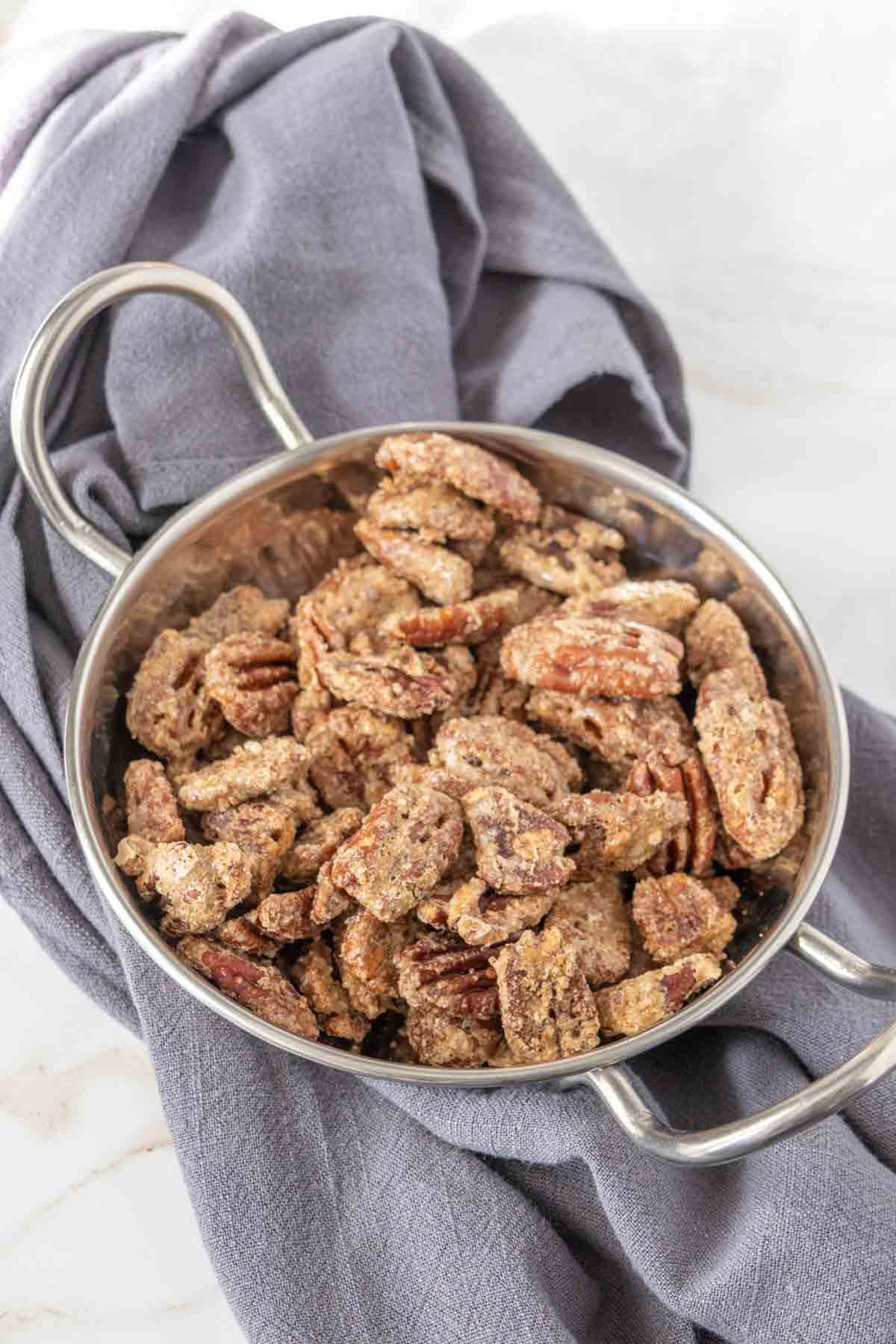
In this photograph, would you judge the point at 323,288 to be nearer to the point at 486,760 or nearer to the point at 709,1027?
the point at 486,760

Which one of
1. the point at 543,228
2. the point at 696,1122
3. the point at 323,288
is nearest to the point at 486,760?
the point at 696,1122

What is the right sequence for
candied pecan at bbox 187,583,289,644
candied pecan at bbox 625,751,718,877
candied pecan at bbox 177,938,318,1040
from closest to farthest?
candied pecan at bbox 177,938,318,1040 < candied pecan at bbox 625,751,718,877 < candied pecan at bbox 187,583,289,644

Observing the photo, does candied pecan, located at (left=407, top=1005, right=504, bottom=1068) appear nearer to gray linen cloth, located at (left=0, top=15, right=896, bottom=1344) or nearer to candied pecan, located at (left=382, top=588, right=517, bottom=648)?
gray linen cloth, located at (left=0, top=15, right=896, bottom=1344)

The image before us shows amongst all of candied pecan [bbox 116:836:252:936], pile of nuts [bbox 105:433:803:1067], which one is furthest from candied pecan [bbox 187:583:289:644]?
candied pecan [bbox 116:836:252:936]

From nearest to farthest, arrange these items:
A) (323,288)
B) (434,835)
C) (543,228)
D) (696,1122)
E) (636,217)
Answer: (434,835) → (696,1122) → (323,288) → (543,228) → (636,217)

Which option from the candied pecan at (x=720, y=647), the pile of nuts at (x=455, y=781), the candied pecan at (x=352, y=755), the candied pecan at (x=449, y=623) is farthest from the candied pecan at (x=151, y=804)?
the candied pecan at (x=720, y=647)

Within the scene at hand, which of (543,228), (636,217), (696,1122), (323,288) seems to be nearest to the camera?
(696,1122)
